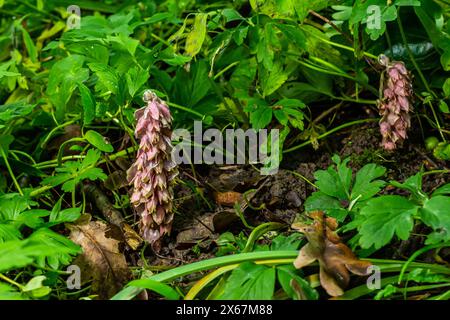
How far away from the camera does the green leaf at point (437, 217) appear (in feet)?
5.27

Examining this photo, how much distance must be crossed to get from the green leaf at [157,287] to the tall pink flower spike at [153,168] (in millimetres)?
317

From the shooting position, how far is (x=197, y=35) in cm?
217

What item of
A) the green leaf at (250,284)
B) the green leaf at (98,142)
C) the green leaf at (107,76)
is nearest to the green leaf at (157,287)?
the green leaf at (250,284)

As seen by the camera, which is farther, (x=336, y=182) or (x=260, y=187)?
(x=260, y=187)

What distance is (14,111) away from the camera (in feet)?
6.89

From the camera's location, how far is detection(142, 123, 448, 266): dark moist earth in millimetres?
2031

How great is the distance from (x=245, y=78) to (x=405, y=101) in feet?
1.77

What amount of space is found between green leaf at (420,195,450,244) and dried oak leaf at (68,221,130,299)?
777 mm

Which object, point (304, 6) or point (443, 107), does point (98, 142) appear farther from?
point (443, 107)

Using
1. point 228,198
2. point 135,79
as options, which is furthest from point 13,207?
point 228,198

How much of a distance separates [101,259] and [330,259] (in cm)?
62

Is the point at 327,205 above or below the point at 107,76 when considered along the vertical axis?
below

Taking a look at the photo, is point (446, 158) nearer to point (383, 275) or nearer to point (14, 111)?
point (383, 275)
